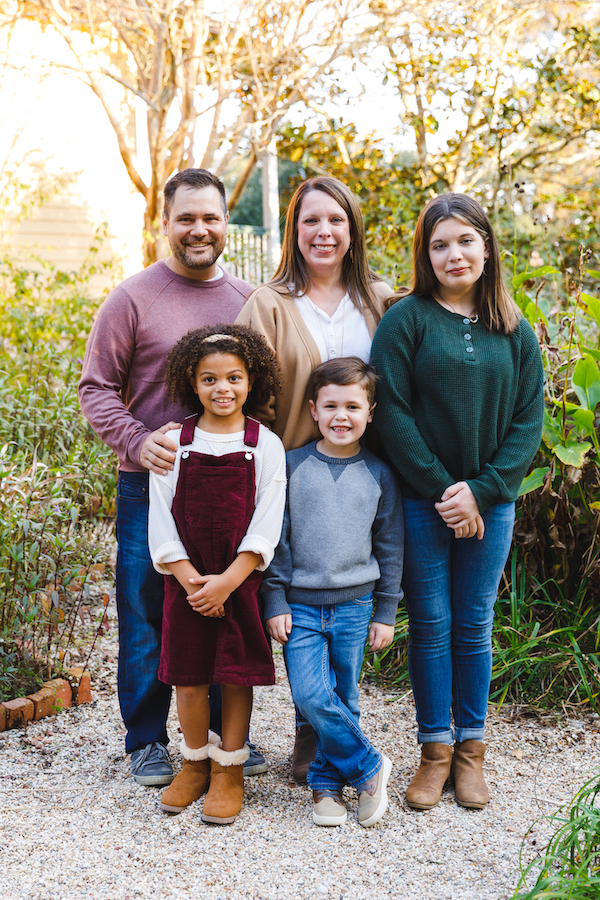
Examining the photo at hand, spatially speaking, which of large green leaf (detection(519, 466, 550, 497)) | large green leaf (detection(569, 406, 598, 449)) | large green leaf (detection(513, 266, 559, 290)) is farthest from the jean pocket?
large green leaf (detection(513, 266, 559, 290))

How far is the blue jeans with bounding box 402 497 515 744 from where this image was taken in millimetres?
2545

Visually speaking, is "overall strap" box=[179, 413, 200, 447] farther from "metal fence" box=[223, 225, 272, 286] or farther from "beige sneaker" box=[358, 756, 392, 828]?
"metal fence" box=[223, 225, 272, 286]

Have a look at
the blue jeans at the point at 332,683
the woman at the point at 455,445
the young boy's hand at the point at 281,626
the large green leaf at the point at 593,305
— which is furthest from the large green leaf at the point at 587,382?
the young boy's hand at the point at 281,626

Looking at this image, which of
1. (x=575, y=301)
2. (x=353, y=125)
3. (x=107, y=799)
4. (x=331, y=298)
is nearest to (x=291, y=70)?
(x=353, y=125)

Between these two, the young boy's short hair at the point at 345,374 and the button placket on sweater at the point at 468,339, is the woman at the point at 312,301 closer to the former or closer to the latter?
the young boy's short hair at the point at 345,374

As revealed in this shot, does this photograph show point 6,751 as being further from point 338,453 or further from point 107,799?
point 338,453

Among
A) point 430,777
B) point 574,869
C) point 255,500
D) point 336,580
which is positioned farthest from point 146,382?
Answer: point 574,869

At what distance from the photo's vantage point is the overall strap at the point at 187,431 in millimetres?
2441

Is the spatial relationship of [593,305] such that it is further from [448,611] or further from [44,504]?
[44,504]

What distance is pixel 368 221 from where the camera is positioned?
29.0 feet

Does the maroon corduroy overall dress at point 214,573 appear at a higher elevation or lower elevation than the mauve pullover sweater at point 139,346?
lower

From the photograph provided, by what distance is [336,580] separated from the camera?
2412mm

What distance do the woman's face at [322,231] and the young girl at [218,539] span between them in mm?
362

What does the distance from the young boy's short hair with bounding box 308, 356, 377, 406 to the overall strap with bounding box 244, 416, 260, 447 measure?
207 mm
